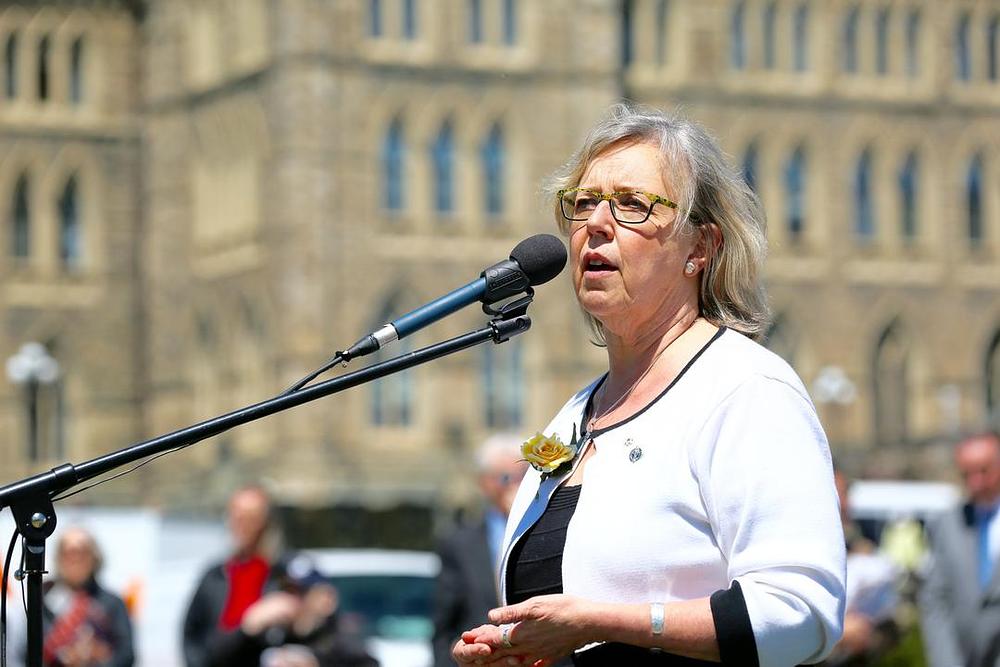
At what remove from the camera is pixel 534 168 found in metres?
39.3

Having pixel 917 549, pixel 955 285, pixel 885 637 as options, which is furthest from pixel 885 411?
pixel 885 637

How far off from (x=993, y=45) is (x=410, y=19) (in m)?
12.0

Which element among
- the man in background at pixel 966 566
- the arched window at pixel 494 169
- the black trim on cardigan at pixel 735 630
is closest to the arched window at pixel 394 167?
the arched window at pixel 494 169

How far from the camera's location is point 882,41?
43312mm

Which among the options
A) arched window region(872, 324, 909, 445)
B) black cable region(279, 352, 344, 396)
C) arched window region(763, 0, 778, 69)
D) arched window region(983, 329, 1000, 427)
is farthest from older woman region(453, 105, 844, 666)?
arched window region(983, 329, 1000, 427)

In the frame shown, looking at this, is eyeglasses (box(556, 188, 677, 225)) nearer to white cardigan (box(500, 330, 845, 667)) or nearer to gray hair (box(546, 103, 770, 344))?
gray hair (box(546, 103, 770, 344))

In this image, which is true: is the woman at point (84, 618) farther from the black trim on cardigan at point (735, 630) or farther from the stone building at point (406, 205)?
the stone building at point (406, 205)

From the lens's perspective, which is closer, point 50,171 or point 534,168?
point 534,168

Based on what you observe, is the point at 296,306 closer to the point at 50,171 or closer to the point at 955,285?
the point at 50,171

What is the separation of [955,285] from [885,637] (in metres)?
34.7

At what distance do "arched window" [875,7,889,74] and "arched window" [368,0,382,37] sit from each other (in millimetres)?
9696

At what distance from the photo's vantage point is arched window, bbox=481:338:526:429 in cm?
3881

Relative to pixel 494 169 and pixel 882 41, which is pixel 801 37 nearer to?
pixel 882 41

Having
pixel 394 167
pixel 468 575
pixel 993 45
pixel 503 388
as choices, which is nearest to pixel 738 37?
pixel 993 45
